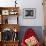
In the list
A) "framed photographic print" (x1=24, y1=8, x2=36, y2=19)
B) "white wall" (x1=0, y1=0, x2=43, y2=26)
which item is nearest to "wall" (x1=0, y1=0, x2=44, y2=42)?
"white wall" (x1=0, y1=0, x2=43, y2=26)

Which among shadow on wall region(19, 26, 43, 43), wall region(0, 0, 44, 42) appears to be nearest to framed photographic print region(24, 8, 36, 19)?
wall region(0, 0, 44, 42)

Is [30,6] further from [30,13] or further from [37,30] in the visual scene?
[37,30]

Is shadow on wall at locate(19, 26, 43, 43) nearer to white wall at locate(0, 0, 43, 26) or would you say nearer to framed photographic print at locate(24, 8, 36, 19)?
white wall at locate(0, 0, 43, 26)

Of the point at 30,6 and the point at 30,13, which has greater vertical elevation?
the point at 30,6

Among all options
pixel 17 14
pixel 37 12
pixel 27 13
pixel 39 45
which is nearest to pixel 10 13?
pixel 17 14

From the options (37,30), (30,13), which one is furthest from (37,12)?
(37,30)

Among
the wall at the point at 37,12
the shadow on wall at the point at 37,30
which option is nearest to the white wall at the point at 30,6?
the wall at the point at 37,12

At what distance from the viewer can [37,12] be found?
5.63 m

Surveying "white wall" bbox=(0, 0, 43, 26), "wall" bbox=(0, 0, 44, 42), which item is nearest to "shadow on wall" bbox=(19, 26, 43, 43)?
"wall" bbox=(0, 0, 44, 42)

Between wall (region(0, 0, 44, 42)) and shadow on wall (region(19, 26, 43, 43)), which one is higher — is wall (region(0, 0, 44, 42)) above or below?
above

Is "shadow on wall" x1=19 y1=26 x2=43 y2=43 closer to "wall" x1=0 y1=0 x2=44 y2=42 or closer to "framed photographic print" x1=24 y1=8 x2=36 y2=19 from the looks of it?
"wall" x1=0 y1=0 x2=44 y2=42

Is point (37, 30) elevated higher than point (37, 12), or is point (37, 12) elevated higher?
point (37, 12)

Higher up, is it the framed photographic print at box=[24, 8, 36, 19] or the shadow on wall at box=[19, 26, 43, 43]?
the framed photographic print at box=[24, 8, 36, 19]

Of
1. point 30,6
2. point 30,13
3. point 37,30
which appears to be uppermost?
point 30,6
